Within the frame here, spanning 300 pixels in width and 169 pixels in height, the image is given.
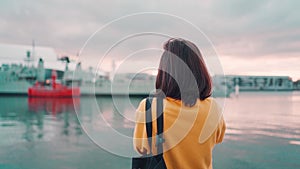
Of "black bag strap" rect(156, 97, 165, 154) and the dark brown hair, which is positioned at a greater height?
the dark brown hair

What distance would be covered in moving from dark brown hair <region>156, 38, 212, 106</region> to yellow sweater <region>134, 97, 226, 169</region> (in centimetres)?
4

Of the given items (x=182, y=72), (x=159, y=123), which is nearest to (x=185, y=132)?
(x=159, y=123)

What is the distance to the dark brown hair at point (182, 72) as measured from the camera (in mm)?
910

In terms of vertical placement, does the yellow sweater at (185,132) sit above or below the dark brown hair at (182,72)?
below

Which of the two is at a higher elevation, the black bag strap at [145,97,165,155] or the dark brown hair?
the dark brown hair

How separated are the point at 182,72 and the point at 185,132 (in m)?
0.22

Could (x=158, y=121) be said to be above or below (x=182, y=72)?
below

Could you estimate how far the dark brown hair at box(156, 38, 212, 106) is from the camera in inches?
35.8

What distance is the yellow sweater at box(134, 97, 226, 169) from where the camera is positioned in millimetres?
870

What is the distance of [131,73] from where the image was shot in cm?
112

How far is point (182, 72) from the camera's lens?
910 mm

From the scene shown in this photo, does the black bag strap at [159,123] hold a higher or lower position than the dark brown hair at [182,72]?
lower

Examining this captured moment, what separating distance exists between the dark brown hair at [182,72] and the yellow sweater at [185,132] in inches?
Answer: 1.4

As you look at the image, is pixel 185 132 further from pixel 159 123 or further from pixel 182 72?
pixel 182 72
